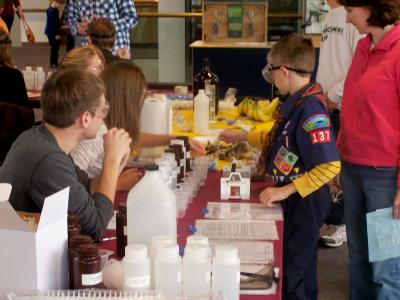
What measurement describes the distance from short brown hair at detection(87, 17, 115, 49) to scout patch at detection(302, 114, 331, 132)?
9.97ft

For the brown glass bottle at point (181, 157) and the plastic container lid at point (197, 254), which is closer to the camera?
the plastic container lid at point (197, 254)

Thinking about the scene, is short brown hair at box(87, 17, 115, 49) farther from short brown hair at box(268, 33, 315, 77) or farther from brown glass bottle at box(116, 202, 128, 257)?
brown glass bottle at box(116, 202, 128, 257)

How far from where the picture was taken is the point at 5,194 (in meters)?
1.57

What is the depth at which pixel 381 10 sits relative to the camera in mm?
2613

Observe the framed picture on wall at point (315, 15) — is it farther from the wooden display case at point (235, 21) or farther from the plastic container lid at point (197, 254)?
the plastic container lid at point (197, 254)

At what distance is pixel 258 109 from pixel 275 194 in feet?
5.93

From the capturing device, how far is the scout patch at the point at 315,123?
8.52ft

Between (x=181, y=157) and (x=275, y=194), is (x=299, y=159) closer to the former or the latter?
(x=275, y=194)

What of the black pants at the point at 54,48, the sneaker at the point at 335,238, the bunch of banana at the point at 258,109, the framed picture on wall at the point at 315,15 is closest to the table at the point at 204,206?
the bunch of banana at the point at 258,109

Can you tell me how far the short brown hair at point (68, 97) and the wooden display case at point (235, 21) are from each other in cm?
495

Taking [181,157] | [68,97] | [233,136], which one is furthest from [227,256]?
[233,136]

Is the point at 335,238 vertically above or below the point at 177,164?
below

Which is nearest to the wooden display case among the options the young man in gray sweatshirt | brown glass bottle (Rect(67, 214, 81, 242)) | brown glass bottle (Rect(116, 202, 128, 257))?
the young man in gray sweatshirt

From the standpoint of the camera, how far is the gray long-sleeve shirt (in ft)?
6.53
